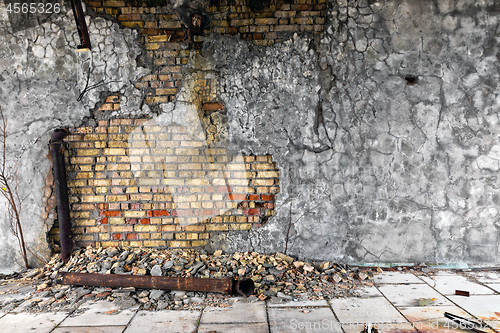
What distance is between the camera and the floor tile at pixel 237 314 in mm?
2141

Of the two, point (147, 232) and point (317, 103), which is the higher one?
point (317, 103)

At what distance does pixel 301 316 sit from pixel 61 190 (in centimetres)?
254

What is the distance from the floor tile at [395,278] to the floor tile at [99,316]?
2.17m

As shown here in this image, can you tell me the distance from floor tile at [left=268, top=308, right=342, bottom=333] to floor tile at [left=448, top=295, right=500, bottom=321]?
1.07 m

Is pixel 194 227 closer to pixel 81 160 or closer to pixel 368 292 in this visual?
pixel 81 160

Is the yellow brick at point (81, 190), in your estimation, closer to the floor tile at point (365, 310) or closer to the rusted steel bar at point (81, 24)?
the rusted steel bar at point (81, 24)

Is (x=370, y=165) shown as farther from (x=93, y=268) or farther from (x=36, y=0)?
(x=36, y=0)

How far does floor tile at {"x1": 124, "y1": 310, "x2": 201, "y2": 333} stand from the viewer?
2.04m

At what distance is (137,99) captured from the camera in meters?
2.96

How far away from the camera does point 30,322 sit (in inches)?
85.0

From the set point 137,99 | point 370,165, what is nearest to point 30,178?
point 137,99

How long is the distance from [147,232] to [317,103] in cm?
218

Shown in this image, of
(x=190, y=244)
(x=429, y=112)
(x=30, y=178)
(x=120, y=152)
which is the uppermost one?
(x=429, y=112)

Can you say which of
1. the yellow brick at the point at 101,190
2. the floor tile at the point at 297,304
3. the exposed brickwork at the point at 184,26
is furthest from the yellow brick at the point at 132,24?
the floor tile at the point at 297,304
